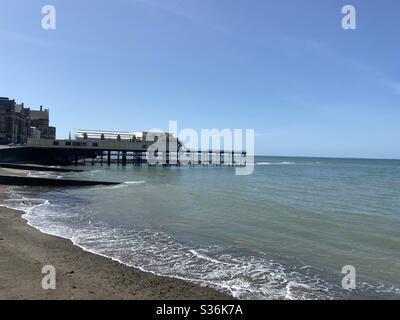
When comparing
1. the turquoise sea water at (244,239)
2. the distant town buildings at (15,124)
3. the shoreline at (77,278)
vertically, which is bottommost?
the turquoise sea water at (244,239)

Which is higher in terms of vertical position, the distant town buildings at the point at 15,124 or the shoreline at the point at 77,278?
the distant town buildings at the point at 15,124

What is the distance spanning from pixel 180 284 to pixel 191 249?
364cm

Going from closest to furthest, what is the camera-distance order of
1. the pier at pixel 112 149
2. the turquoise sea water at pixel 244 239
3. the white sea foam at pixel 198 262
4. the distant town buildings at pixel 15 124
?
1. the white sea foam at pixel 198 262
2. the turquoise sea water at pixel 244 239
3. the pier at pixel 112 149
4. the distant town buildings at pixel 15 124

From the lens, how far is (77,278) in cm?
911

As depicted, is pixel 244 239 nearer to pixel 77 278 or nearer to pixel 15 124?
pixel 77 278

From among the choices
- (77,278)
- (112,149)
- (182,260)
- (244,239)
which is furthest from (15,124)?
(77,278)

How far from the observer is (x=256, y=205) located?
82.6 feet

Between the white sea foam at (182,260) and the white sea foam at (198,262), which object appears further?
the white sea foam at (182,260)

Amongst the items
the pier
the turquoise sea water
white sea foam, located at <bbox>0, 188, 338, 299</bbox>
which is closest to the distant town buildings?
the pier

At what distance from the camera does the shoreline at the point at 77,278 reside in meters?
8.07

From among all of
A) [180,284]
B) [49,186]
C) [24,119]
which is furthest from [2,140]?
[180,284]

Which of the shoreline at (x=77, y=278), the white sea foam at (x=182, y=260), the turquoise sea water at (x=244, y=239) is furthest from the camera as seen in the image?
the turquoise sea water at (x=244, y=239)

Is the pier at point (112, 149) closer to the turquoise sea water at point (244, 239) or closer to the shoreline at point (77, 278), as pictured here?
the turquoise sea water at point (244, 239)

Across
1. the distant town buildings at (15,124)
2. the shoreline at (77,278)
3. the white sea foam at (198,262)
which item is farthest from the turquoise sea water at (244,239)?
the distant town buildings at (15,124)
